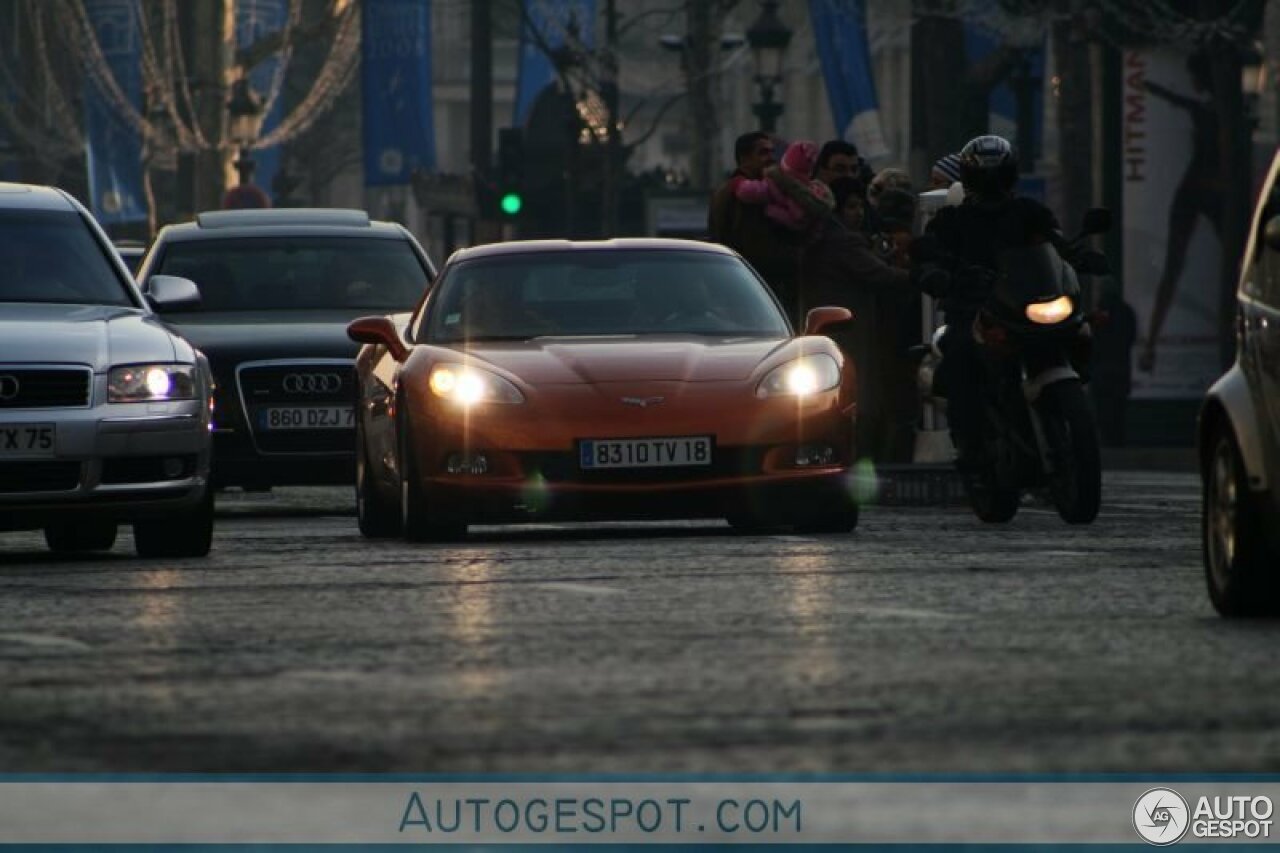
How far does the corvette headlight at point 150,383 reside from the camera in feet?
47.1

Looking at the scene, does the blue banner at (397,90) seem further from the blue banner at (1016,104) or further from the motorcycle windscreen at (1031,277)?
the motorcycle windscreen at (1031,277)

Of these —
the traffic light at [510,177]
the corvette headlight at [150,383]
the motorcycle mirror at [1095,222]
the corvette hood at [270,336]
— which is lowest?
the traffic light at [510,177]

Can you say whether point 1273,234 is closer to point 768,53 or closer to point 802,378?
point 802,378

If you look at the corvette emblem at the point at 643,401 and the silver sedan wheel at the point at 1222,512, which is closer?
the silver sedan wheel at the point at 1222,512

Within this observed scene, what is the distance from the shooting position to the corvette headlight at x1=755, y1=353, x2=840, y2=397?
598 inches

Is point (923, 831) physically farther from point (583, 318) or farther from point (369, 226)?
point (369, 226)

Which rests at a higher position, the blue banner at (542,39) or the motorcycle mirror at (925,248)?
the motorcycle mirror at (925,248)

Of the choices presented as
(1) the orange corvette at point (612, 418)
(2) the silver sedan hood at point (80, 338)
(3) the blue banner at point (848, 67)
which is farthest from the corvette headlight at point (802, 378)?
(3) the blue banner at point (848, 67)

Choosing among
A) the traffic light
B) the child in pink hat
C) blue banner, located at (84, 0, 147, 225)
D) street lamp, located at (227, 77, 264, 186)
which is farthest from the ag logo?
street lamp, located at (227, 77, 264, 186)

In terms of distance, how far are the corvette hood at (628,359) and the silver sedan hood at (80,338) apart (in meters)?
1.42

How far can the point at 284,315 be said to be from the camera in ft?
65.3

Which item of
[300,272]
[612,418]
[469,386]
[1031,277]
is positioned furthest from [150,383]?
[300,272]

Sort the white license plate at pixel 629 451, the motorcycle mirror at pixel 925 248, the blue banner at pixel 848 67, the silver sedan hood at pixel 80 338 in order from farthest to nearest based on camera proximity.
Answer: the blue banner at pixel 848 67 < the motorcycle mirror at pixel 925 248 < the white license plate at pixel 629 451 < the silver sedan hood at pixel 80 338

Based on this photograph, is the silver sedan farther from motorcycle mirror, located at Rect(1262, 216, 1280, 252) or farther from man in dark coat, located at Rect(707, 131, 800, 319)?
motorcycle mirror, located at Rect(1262, 216, 1280, 252)
